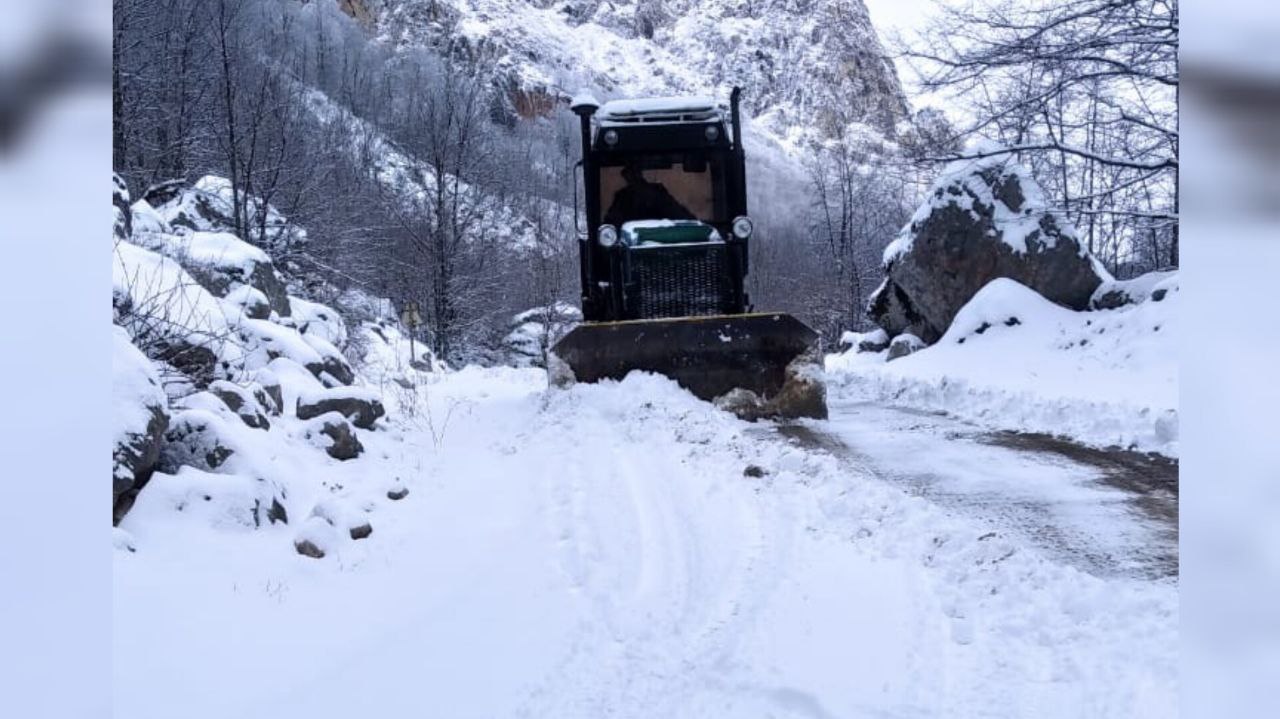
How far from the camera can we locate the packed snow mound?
6180 mm

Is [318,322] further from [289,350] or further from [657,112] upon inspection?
[657,112]

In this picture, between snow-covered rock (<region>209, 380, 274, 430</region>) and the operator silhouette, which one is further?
the operator silhouette

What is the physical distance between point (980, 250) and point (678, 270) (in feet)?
19.2

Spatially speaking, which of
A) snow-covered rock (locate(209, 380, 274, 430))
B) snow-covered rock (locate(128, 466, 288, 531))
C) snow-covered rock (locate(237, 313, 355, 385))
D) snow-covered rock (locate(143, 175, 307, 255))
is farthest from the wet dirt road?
snow-covered rock (locate(143, 175, 307, 255))

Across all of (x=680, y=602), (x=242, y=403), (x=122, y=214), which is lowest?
(x=680, y=602)

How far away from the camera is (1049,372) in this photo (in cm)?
873

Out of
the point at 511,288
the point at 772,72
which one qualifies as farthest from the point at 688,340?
the point at 772,72

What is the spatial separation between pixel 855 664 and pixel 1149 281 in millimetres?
9962

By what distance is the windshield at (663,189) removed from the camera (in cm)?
927

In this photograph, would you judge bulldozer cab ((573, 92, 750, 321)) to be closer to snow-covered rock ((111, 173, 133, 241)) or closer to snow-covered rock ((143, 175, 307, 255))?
snow-covered rock ((111, 173, 133, 241))

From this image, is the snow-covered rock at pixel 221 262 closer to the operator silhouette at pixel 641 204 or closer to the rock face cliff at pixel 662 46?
the operator silhouette at pixel 641 204

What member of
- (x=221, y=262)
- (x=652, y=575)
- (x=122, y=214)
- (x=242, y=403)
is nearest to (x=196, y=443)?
(x=242, y=403)

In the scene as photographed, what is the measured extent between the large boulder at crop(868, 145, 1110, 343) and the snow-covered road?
7384mm

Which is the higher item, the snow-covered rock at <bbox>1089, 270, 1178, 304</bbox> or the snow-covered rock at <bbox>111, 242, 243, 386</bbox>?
the snow-covered rock at <bbox>1089, 270, 1178, 304</bbox>
